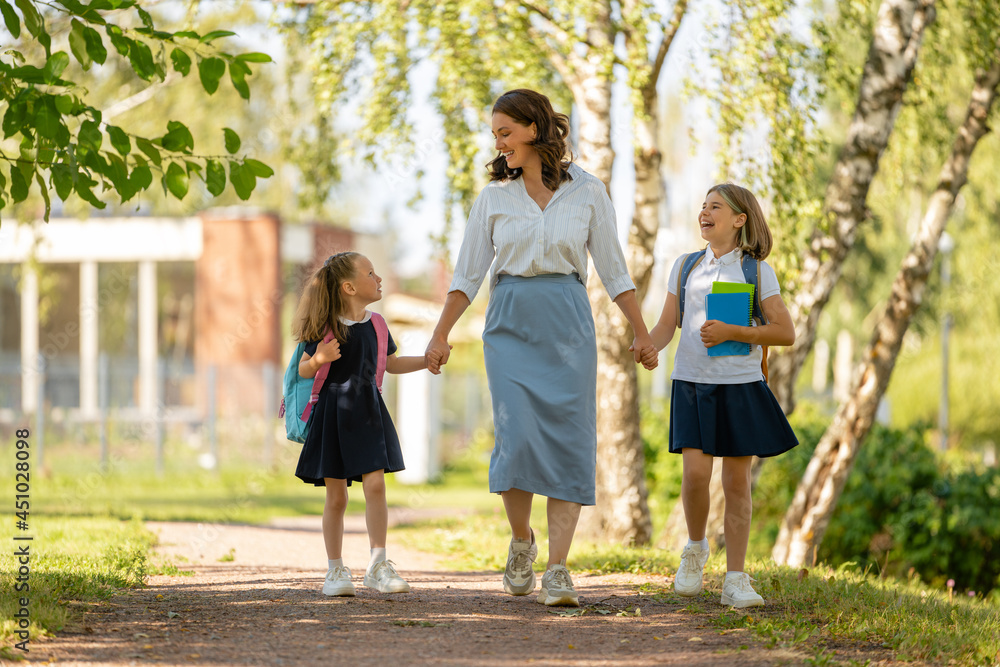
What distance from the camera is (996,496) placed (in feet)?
30.2

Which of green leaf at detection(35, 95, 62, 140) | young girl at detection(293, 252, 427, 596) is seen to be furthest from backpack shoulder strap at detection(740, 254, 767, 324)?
green leaf at detection(35, 95, 62, 140)

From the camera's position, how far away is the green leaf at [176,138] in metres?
4.29

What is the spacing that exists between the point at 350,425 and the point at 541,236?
A: 1.16m

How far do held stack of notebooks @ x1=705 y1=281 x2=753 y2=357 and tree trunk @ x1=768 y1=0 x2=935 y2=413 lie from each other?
303 centimetres

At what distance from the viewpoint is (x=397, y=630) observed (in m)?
3.85

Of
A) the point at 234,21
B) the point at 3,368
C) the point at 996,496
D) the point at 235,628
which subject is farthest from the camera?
the point at 234,21

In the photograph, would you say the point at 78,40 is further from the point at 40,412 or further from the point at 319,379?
the point at 40,412

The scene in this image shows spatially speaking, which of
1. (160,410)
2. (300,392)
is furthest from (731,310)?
(160,410)

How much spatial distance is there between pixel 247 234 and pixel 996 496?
13.4m

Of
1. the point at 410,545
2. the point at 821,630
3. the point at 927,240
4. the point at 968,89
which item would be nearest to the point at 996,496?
the point at 927,240

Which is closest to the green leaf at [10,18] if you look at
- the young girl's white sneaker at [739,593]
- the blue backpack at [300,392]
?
the blue backpack at [300,392]

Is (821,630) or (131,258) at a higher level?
(131,258)

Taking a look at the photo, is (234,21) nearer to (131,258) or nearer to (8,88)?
(131,258)

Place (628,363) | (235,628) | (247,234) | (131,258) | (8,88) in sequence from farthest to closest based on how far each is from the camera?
(131,258)
(247,234)
(628,363)
(8,88)
(235,628)
